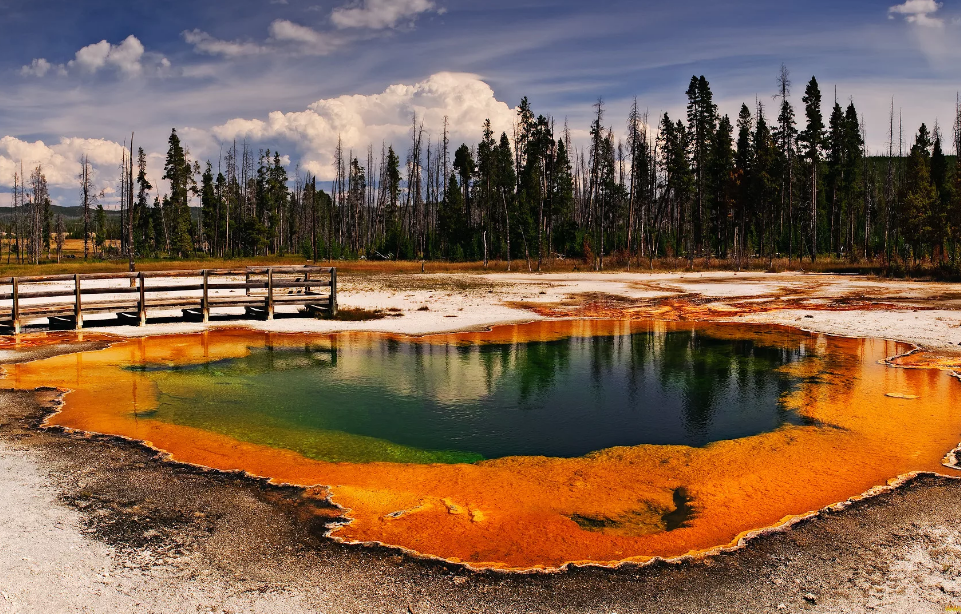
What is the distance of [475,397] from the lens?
12328 mm

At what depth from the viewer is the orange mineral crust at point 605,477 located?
6129 mm

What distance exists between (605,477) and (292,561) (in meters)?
4.00

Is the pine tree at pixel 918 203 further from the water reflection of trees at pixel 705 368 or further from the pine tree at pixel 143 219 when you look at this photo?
the pine tree at pixel 143 219

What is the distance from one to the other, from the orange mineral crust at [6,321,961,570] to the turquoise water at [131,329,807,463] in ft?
1.71

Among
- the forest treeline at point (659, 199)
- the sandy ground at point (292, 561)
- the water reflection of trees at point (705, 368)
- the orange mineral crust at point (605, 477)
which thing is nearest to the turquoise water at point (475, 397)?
the water reflection of trees at point (705, 368)

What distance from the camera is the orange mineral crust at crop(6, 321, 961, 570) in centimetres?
613

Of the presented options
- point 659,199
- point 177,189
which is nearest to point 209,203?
point 177,189

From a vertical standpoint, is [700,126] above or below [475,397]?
above

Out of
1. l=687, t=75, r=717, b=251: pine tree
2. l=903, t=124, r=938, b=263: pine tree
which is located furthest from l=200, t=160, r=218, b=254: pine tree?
l=903, t=124, r=938, b=263: pine tree

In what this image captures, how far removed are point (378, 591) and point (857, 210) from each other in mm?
90276

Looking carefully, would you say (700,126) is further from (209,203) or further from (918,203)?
(209,203)

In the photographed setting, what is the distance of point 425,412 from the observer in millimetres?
11242

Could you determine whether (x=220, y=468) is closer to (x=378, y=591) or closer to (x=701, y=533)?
(x=378, y=591)

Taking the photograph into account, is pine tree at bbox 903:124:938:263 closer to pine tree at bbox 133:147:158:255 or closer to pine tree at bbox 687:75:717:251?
pine tree at bbox 687:75:717:251
